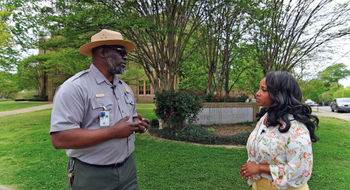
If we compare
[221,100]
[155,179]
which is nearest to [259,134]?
[155,179]

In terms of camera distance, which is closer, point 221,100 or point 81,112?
point 81,112

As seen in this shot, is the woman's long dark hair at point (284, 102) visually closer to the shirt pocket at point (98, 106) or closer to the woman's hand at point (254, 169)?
the woman's hand at point (254, 169)

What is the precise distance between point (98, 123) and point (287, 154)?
5.38 ft

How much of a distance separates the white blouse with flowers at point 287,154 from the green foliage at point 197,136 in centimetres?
573

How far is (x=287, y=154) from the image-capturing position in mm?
1728

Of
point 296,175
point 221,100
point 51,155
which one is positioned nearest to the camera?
point 296,175

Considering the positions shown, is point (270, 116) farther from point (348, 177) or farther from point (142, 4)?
point (142, 4)

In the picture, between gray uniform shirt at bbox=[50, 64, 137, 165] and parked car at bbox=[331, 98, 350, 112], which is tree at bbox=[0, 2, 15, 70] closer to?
gray uniform shirt at bbox=[50, 64, 137, 165]

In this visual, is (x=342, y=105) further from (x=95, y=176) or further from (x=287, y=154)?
(x=95, y=176)

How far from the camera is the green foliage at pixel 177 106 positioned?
8297 millimetres

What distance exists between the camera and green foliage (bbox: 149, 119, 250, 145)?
24.5ft

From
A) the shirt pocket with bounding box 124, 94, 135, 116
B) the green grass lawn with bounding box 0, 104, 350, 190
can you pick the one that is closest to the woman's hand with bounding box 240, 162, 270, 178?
the shirt pocket with bounding box 124, 94, 135, 116

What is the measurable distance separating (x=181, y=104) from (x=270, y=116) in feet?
21.2

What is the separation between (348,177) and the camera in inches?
177
